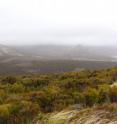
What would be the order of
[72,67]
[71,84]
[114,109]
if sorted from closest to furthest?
[114,109]
[71,84]
[72,67]

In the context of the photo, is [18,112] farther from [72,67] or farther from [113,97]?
[72,67]

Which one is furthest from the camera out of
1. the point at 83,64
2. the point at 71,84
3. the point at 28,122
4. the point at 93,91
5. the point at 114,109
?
the point at 83,64

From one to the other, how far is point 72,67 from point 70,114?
170 m

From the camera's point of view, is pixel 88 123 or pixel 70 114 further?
pixel 70 114

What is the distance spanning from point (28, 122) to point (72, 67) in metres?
169

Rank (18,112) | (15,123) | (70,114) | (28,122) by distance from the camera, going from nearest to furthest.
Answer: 1. (70,114)
2. (28,122)
3. (15,123)
4. (18,112)

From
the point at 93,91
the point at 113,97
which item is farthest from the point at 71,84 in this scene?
→ the point at 113,97

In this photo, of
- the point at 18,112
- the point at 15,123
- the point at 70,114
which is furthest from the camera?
the point at 18,112

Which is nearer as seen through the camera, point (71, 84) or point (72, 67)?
point (71, 84)

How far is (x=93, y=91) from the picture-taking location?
648 inches

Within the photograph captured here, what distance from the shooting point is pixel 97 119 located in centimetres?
973

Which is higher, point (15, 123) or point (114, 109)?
point (114, 109)

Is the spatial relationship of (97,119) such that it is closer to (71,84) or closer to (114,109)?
(114,109)

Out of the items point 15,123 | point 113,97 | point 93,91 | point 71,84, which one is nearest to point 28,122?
point 15,123
